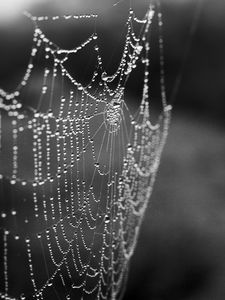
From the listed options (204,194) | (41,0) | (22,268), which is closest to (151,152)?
(22,268)

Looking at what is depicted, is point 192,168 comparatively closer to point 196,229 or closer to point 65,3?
point 196,229

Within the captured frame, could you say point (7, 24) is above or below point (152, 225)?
above

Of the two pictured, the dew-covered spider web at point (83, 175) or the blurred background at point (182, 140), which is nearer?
the dew-covered spider web at point (83, 175)

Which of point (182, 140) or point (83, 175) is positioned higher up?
point (83, 175)

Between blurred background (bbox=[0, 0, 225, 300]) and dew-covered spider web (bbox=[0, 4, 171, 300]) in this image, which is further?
blurred background (bbox=[0, 0, 225, 300])
